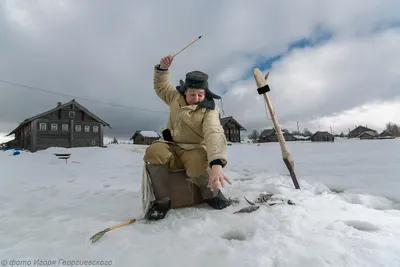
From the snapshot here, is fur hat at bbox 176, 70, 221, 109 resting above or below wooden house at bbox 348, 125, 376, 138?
below

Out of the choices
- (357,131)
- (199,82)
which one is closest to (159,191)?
(199,82)

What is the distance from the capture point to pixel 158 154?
2152 mm

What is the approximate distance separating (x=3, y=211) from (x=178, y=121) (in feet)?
6.96

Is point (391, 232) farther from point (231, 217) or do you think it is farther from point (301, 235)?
point (231, 217)

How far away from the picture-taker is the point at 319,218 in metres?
1.80

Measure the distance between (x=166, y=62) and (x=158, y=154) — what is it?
1.16m

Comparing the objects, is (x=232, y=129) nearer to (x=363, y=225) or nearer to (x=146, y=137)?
(x=146, y=137)

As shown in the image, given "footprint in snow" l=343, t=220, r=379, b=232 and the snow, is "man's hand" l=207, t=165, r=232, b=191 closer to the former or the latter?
the snow

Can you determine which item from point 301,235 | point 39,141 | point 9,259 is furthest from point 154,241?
point 39,141

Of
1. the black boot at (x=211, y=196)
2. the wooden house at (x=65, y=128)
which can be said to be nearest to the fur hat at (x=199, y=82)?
the black boot at (x=211, y=196)

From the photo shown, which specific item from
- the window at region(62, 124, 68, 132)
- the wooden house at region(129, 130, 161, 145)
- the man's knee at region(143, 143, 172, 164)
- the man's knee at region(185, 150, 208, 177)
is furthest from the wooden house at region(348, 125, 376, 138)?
the man's knee at region(143, 143, 172, 164)

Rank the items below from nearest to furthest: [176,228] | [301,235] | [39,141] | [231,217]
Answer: [301,235], [176,228], [231,217], [39,141]

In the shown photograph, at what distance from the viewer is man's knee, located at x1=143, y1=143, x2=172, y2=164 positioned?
215cm

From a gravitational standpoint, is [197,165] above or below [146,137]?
below
